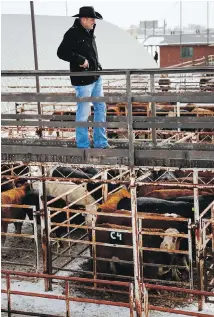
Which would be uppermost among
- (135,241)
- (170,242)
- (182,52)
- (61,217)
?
(182,52)

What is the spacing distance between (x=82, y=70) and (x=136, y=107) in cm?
1168

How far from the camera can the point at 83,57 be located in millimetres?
7074

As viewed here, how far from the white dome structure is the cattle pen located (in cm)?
2061

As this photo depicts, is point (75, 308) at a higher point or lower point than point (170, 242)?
lower

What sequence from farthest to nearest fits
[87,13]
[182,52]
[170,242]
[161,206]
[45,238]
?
[182,52]
[161,206]
[45,238]
[170,242]
[87,13]

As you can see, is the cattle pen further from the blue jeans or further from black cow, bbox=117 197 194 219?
the blue jeans

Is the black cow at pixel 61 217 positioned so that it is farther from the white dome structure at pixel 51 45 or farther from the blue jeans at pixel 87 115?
the white dome structure at pixel 51 45

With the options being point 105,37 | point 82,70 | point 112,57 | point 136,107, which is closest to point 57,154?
point 82,70

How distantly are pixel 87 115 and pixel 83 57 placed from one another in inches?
29.4

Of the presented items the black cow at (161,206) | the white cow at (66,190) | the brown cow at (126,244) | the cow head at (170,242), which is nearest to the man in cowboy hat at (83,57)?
the brown cow at (126,244)

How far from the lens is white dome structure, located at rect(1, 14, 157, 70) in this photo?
33375 millimetres

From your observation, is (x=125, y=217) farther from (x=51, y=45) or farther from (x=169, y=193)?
(x=51, y=45)

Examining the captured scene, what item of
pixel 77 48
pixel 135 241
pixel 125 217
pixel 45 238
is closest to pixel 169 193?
pixel 125 217

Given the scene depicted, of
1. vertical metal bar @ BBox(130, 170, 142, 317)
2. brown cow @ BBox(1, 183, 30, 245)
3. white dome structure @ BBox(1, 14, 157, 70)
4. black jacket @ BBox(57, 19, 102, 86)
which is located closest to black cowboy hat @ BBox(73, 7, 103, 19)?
black jacket @ BBox(57, 19, 102, 86)
